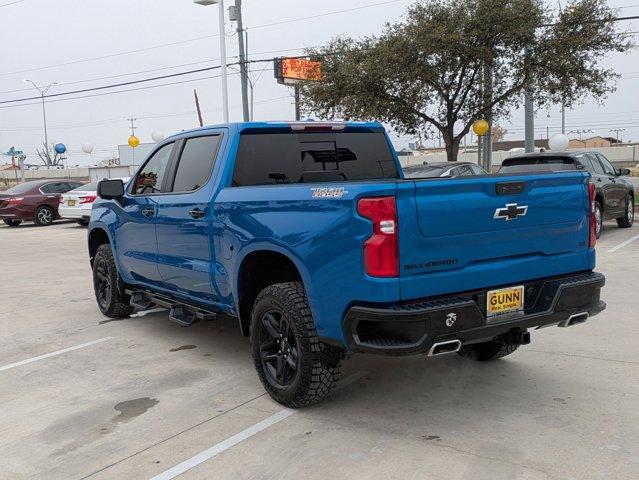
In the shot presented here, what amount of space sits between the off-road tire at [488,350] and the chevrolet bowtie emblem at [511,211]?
4.67 ft

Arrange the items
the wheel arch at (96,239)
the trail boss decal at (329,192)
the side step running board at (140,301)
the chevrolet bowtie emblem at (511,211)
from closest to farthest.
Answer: the trail boss decal at (329,192), the chevrolet bowtie emblem at (511,211), the side step running board at (140,301), the wheel arch at (96,239)

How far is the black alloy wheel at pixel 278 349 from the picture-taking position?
14.0ft

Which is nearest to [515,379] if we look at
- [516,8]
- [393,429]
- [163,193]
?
[393,429]

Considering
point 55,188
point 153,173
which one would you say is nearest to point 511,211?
point 153,173

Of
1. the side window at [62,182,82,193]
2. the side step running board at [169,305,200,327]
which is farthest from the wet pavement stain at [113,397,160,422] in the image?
the side window at [62,182,82,193]

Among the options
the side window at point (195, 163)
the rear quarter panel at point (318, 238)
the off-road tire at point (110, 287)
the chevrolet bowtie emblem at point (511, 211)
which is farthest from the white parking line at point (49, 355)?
the chevrolet bowtie emblem at point (511, 211)

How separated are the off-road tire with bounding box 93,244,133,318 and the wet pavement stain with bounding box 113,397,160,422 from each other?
2.53 m

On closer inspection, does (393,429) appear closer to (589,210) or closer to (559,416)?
(559,416)

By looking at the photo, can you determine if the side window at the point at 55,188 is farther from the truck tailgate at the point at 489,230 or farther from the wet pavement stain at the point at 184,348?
the truck tailgate at the point at 489,230

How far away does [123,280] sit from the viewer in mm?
6840

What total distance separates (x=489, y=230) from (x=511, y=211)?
0.22 metres

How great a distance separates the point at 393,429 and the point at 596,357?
7.25 ft

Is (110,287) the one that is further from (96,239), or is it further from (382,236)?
(382,236)

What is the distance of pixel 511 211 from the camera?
3975 mm
